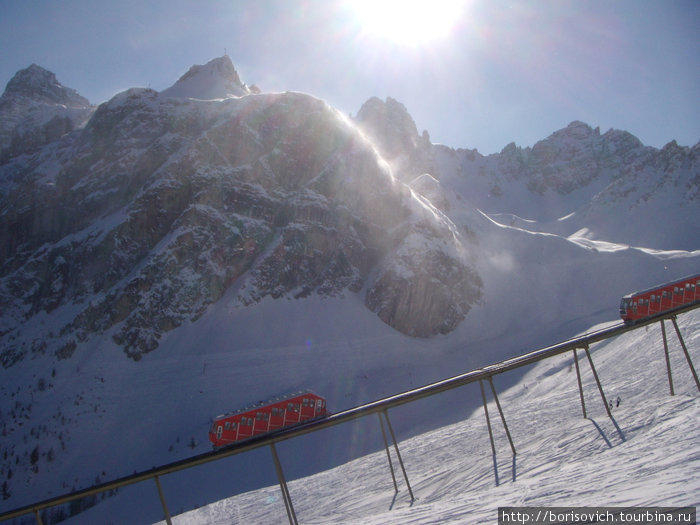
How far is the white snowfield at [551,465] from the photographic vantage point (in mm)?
4492

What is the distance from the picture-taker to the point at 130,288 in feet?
154

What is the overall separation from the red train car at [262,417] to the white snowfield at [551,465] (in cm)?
426

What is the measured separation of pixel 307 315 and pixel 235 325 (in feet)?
26.5

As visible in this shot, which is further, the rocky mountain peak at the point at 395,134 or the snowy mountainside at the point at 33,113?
the rocky mountain peak at the point at 395,134

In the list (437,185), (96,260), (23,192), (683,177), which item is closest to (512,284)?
(437,185)

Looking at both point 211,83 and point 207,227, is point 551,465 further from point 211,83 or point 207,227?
point 211,83

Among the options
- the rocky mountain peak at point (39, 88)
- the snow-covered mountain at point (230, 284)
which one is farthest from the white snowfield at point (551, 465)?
the rocky mountain peak at point (39, 88)

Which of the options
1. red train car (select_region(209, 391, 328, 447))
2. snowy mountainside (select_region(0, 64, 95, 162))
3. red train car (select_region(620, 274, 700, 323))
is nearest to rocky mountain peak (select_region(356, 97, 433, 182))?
snowy mountainside (select_region(0, 64, 95, 162))

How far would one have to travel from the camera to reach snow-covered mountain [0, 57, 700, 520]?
114 feet

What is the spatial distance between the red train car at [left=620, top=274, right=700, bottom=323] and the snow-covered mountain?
1342 centimetres

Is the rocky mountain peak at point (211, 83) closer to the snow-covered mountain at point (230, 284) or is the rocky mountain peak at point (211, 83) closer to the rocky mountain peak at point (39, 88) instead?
the snow-covered mountain at point (230, 284)

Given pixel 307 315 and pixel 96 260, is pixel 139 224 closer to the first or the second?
pixel 96 260

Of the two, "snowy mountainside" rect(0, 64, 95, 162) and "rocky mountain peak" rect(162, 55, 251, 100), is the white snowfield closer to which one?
"rocky mountain peak" rect(162, 55, 251, 100)

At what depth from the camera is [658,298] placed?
22.9 m
